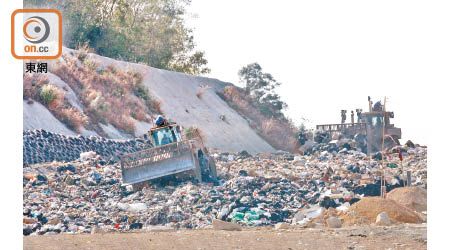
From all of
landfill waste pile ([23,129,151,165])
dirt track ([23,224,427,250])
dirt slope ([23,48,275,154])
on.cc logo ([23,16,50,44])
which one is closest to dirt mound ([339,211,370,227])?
dirt track ([23,224,427,250])

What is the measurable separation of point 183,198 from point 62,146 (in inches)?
246

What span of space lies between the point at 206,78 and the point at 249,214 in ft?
83.1

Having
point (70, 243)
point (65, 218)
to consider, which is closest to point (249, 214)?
point (65, 218)

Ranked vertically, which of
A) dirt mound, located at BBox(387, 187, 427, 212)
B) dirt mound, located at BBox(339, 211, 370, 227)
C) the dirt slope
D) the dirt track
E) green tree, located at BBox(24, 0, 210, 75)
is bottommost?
the dirt track

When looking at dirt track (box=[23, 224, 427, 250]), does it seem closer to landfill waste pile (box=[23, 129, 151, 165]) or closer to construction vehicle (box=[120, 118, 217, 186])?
construction vehicle (box=[120, 118, 217, 186])

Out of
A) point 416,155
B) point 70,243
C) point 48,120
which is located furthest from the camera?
point 416,155

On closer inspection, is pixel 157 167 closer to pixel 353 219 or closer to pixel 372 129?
pixel 353 219

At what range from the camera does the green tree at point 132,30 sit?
27750 mm

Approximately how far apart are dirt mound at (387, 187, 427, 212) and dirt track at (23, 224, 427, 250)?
2446mm

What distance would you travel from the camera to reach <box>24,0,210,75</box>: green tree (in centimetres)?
2775

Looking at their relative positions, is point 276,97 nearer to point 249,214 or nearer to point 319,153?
point 319,153

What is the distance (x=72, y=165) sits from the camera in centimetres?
1585

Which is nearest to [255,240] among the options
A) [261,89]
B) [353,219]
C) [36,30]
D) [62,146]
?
[353,219]

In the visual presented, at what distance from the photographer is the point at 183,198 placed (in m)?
12.6
